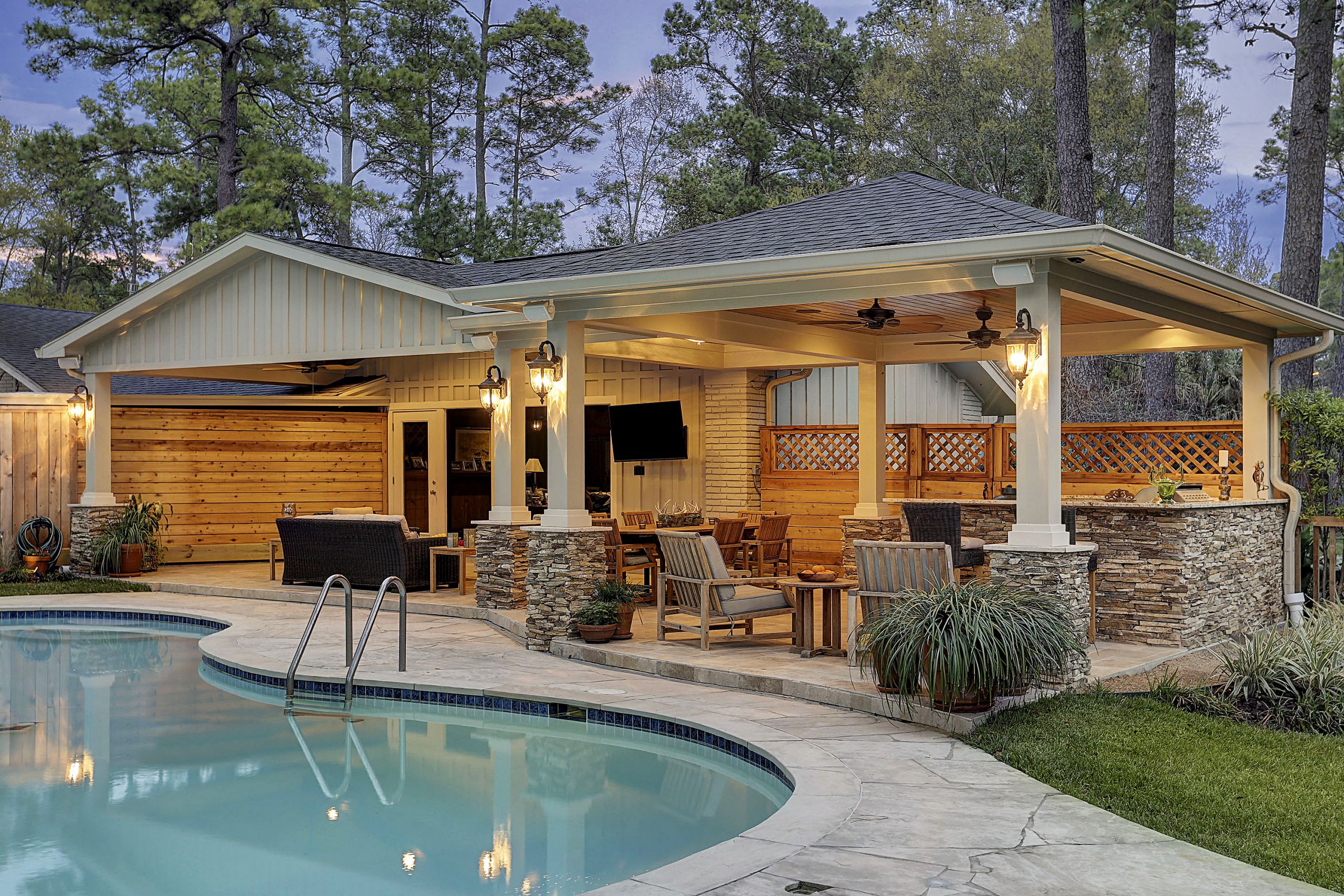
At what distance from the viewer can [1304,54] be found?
45.4ft

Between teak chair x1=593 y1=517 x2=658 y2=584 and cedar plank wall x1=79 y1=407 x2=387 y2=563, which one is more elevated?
cedar plank wall x1=79 y1=407 x2=387 y2=563

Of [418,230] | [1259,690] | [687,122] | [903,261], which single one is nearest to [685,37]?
[687,122]

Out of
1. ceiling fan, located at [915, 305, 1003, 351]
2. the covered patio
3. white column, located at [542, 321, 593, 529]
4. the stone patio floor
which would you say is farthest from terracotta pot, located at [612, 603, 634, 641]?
→ ceiling fan, located at [915, 305, 1003, 351]

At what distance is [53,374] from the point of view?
1636 cm

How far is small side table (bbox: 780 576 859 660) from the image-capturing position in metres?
8.50

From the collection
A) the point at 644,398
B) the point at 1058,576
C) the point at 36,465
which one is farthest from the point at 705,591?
the point at 36,465

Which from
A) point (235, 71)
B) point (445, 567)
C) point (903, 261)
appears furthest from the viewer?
point (235, 71)

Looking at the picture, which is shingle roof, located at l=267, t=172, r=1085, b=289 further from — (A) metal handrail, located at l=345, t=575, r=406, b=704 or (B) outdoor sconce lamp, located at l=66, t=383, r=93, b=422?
(B) outdoor sconce lamp, located at l=66, t=383, r=93, b=422

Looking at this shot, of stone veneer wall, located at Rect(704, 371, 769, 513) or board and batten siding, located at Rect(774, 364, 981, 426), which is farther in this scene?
board and batten siding, located at Rect(774, 364, 981, 426)

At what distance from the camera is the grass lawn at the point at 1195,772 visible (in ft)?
15.0

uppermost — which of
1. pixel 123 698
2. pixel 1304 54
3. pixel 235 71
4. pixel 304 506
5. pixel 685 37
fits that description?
pixel 685 37

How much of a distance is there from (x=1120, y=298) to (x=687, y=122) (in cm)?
1882

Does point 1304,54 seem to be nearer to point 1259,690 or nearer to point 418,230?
point 1259,690

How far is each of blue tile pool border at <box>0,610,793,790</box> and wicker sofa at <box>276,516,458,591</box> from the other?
2985 millimetres
